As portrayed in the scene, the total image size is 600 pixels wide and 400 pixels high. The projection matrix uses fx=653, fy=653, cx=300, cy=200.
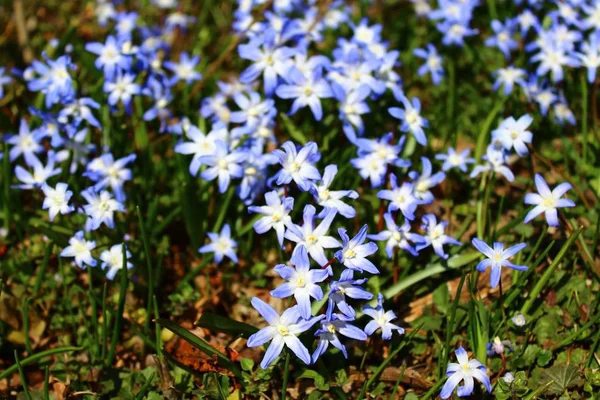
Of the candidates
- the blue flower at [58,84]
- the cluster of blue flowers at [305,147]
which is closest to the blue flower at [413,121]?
the cluster of blue flowers at [305,147]

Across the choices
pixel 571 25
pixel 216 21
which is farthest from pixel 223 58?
pixel 571 25

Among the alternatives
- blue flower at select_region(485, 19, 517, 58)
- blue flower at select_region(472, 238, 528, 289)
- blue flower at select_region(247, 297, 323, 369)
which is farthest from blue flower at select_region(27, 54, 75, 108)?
blue flower at select_region(485, 19, 517, 58)

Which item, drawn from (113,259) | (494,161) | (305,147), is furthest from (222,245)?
(494,161)

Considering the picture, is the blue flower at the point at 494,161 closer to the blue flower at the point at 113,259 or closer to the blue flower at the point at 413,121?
the blue flower at the point at 413,121

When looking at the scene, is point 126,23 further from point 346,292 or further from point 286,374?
point 286,374

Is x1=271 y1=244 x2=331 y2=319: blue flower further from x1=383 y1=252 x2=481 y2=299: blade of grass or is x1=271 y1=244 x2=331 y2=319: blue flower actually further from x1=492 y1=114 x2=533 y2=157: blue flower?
x1=492 y1=114 x2=533 y2=157: blue flower

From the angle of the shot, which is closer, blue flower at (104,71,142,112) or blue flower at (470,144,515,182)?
blue flower at (470,144,515,182)

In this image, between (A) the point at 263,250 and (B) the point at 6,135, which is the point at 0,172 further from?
(A) the point at 263,250
